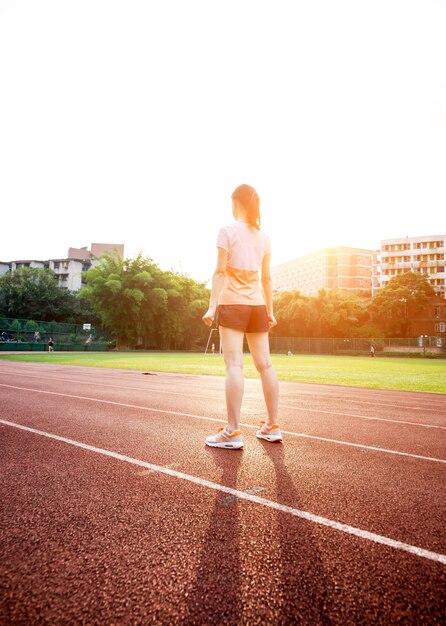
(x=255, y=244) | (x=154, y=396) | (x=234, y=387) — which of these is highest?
(x=255, y=244)

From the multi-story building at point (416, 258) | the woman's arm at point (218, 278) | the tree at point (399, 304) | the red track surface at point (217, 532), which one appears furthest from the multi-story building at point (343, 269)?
the red track surface at point (217, 532)

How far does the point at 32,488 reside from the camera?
2533 mm

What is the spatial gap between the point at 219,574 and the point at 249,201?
10.5 ft

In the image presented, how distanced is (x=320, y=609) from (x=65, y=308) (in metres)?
67.0

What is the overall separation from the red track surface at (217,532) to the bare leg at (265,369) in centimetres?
39

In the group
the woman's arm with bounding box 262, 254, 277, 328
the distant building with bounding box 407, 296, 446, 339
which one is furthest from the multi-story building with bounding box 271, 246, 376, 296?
the woman's arm with bounding box 262, 254, 277, 328

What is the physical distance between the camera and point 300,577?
1574mm

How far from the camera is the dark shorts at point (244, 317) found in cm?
373

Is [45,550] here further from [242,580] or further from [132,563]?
[242,580]

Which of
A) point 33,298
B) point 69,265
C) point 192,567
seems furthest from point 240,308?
point 69,265

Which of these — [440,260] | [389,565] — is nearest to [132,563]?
[389,565]

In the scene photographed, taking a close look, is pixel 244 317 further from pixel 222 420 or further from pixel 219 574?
pixel 219 574

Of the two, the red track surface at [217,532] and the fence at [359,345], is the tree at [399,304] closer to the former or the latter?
the fence at [359,345]

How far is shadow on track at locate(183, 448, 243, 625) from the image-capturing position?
1.37 meters
